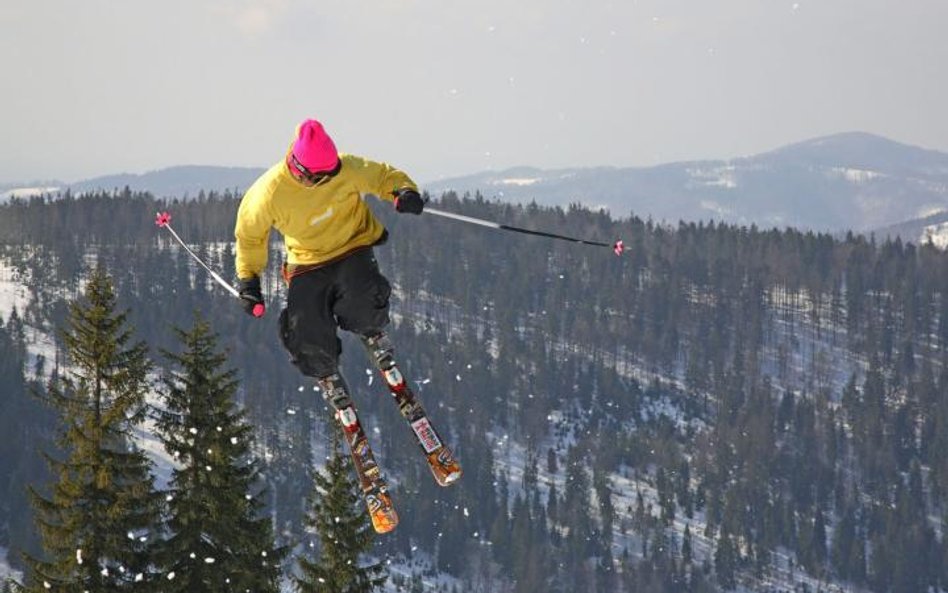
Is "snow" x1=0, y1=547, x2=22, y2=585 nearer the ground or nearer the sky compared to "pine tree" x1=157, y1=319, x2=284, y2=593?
nearer the ground

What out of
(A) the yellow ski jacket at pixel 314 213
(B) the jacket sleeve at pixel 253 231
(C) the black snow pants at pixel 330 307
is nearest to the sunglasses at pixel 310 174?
(A) the yellow ski jacket at pixel 314 213

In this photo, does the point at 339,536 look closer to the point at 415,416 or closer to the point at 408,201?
the point at 415,416

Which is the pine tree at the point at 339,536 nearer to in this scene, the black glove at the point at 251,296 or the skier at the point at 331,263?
the skier at the point at 331,263

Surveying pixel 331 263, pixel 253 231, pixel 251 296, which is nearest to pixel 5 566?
pixel 251 296

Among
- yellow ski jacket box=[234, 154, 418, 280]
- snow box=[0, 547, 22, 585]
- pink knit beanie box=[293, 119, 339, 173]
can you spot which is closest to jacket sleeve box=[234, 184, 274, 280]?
yellow ski jacket box=[234, 154, 418, 280]

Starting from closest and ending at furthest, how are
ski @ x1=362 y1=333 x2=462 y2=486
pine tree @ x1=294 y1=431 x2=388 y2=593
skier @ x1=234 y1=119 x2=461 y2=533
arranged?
skier @ x1=234 y1=119 x2=461 y2=533 < ski @ x1=362 y1=333 x2=462 y2=486 < pine tree @ x1=294 y1=431 x2=388 y2=593

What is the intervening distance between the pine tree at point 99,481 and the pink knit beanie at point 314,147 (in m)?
10.7

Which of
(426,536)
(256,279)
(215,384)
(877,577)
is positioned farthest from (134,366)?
(877,577)

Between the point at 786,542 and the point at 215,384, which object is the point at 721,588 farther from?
the point at 215,384

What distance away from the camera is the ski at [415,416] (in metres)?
12.5

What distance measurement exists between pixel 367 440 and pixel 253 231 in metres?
2.41

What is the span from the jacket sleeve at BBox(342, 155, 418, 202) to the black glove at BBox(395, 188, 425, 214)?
2.5 inches

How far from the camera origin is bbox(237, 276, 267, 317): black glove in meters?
11.9

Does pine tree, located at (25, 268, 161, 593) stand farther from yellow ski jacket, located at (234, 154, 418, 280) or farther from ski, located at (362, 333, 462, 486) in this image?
yellow ski jacket, located at (234, 154, 418, 280)
